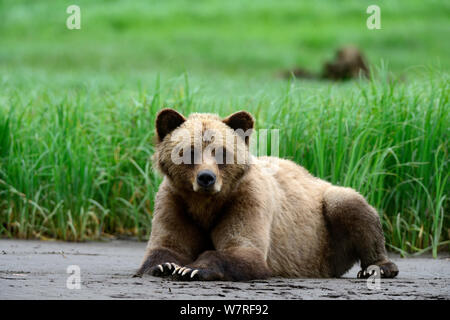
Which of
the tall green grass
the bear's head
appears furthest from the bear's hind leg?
the tall green grass

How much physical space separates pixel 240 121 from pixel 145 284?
59.3 inches

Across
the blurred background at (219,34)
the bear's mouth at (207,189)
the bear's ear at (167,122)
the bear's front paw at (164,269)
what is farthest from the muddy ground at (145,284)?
the blurred background at (219,34)

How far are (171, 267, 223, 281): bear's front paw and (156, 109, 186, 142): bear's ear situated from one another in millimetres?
1123

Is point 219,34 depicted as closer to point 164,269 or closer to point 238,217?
point 238,217

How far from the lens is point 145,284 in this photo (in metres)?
5.10

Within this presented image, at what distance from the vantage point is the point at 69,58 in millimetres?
32344

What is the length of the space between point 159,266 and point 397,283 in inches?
65.7

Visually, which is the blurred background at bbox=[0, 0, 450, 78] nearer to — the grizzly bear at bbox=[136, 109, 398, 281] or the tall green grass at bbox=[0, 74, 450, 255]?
the tall green grass at bbox=[0, 74, 450, 255]

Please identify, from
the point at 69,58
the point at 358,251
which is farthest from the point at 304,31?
the point at 358,251

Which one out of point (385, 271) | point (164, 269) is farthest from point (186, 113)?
point (164, 269)

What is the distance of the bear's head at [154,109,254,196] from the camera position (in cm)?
557

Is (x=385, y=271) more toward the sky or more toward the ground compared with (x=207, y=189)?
more toward the ground
